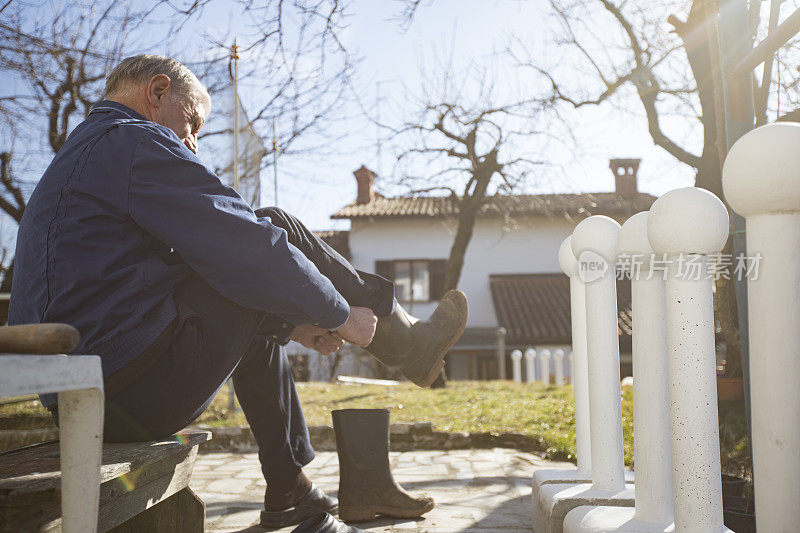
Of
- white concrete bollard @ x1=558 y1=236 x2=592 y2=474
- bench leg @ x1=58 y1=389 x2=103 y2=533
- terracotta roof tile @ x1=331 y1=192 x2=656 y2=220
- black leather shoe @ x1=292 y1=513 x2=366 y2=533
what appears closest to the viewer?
→ bench leg @ x1=58 y1=389 x2=103 y2=533

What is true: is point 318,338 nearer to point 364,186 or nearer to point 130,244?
point 130,244

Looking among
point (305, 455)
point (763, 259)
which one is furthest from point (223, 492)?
point (763, 259)

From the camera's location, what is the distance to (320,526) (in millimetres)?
1641

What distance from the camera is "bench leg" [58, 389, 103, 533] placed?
1.00 m

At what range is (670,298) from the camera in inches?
47.6

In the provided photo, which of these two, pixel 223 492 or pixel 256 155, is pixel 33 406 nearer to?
pixel 223 492

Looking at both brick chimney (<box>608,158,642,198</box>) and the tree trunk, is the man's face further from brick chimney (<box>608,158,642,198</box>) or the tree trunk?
brick chimney (<box>608,158,642,198</box>)

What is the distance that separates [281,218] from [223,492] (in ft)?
4.78

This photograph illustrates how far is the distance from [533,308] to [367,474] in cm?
1604

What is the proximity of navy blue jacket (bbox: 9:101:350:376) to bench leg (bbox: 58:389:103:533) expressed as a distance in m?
0.39

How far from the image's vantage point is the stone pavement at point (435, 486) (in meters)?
2.18

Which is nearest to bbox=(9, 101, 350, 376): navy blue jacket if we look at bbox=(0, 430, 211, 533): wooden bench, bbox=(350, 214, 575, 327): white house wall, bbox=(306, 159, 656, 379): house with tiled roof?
bbox=(0, 430, 211, 533): wooden bench

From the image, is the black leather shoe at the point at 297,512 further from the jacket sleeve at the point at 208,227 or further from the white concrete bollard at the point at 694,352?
the white concrete bollard at the point at 694,352

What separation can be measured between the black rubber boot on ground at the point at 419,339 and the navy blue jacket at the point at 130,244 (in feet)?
2.17
